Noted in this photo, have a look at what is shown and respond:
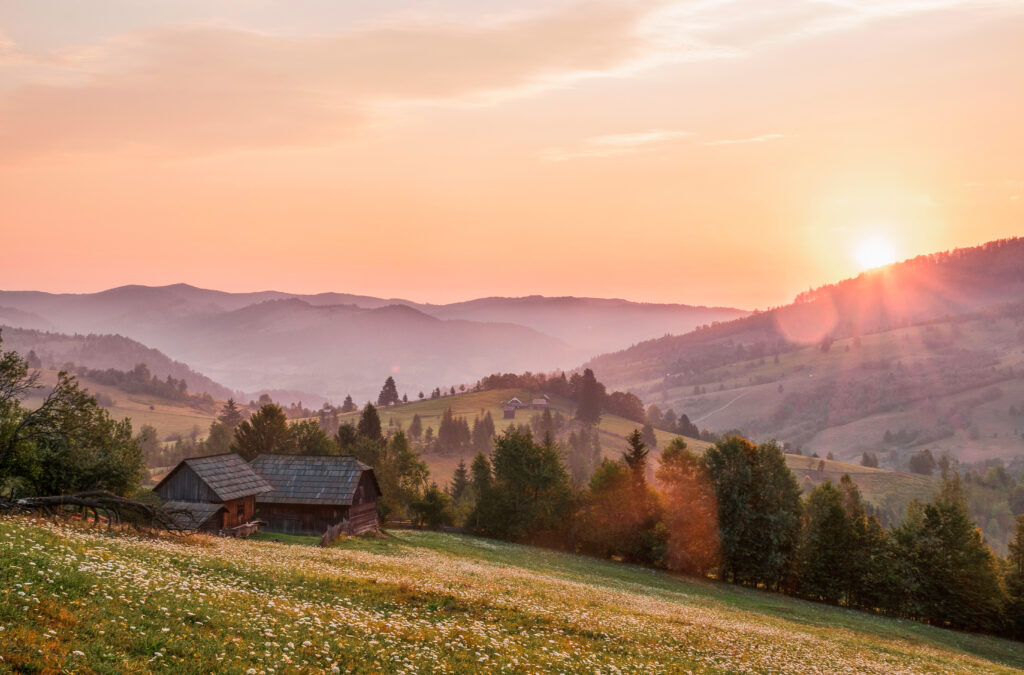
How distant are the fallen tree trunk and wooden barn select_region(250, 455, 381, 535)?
2665 centimetres

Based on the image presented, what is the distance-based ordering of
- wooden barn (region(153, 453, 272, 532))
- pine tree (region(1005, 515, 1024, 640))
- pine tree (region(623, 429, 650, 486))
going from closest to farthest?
wooden barn (region(153, 453, 272, 532)) < pine tree (region(1005, 515, 1024, 640)) < pine tree (region(623, 429, 650, 486))

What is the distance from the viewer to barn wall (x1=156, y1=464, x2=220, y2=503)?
49.2m

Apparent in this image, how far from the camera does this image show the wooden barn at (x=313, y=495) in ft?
189

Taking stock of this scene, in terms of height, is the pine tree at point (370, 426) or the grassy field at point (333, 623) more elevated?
the pine tree at point (370, 426)

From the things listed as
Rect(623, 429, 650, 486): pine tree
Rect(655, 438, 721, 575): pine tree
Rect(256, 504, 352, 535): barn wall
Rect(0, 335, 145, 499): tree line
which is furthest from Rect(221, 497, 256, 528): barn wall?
Rect(623, 429, 650, 486): pine tree

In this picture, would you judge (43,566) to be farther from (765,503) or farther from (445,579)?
(765,503)

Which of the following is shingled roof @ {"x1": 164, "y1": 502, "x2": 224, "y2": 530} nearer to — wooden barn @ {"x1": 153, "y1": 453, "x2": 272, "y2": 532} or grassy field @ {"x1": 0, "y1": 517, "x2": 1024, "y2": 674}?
wooden barn @ {"x1": 153, "y1": 453, "x2": 272, "y2": 532}

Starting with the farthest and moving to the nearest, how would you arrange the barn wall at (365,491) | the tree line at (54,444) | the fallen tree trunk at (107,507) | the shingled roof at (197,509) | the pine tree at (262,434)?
the pine tree at (262,434) < the barn wall at (365,491) < the shingled roof at (197,509) < the tree line at (54,444) < the fallen tree trunk at (107,507)

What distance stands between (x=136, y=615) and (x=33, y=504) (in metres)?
18.8

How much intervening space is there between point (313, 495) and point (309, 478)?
236 cm

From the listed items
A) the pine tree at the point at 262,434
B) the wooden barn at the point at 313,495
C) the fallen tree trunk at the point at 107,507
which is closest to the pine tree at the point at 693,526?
the wooden barn at the point at 313,495

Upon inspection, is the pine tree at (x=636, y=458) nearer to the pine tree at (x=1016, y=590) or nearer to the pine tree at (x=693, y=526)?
the pine tree at (x=693, y=526)

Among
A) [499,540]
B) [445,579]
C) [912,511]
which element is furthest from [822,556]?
[445,579]

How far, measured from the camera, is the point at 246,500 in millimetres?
53688
